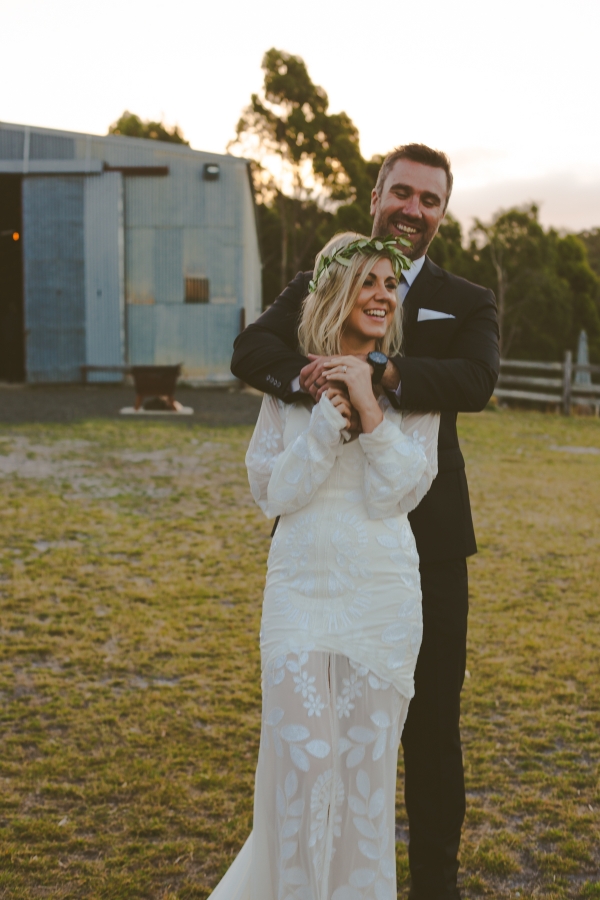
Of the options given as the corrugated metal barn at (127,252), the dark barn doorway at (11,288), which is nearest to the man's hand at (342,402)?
the corrugated metal barn at (127,252)

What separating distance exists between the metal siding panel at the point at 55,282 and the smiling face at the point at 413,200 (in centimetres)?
1979

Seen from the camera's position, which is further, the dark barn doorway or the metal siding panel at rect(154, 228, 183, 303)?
the dark barn doorway

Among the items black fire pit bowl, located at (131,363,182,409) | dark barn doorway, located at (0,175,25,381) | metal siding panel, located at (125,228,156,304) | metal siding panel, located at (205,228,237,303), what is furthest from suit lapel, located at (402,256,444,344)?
dark barn doorway, located at (0,175,25,381)

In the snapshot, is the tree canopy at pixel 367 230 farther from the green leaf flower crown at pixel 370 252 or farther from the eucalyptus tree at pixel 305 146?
the green leaf flower crown at pixel 370 252

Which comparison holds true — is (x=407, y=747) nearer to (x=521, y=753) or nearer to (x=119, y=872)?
(x=119, y=872)

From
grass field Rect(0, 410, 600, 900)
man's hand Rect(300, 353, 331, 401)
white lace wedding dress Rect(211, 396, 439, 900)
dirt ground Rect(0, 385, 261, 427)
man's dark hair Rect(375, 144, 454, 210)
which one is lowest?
grass field Rect(0, 410, 600, 900)

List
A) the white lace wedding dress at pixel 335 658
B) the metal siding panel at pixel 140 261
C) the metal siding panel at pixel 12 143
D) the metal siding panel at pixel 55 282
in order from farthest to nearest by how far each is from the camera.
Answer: the metal siding panel at pixel 140 261 < the metal siding panel at pixel 55 282 < the metal siding panel at pixel 12 143 < the white lace wedding dress at pixel 335 658

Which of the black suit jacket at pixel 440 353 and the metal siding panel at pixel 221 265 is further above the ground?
the metal siding panel at pixel 221 265

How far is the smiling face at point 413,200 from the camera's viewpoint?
8.42 feet

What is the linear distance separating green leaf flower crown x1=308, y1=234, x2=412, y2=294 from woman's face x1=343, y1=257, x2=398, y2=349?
1.0 inches

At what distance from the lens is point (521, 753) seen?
4012 millimetres

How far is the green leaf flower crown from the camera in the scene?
227cm

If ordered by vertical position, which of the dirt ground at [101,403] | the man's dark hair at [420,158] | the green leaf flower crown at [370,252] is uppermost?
the man's dark hair at [420,158]

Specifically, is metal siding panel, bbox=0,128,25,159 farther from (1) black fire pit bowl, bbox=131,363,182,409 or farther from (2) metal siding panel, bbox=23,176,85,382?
(1) black fire pit bowl, bbox=131,363,182,409
